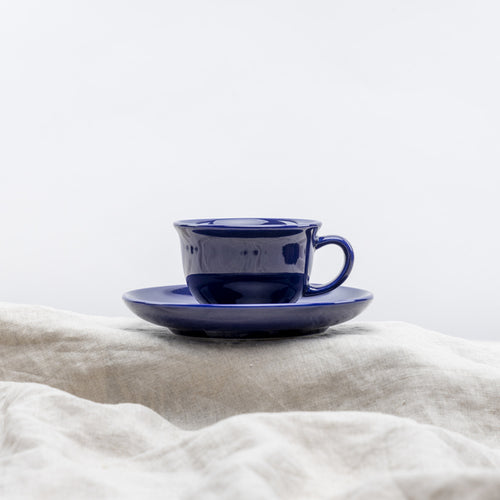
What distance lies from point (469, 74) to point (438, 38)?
10 cm

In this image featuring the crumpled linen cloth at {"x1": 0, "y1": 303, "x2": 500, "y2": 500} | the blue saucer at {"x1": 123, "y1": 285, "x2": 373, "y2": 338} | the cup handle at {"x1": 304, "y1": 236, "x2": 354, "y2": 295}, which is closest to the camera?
the crumpled linen cloth at {"x1": 0, "y1": 303, "x2": 500, "y2": 500}

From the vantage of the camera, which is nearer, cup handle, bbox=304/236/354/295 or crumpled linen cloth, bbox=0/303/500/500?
crumpled linen cloth, bbox=0/303/500/500

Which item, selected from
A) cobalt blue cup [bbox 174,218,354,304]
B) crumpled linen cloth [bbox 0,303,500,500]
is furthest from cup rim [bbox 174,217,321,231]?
crumpled linen cloth [bbox 0,303,500,500]

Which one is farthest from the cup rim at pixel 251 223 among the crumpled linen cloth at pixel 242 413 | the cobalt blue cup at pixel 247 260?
the crumpled linen cloth at pixel 242 413

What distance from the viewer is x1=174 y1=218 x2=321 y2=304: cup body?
80cm

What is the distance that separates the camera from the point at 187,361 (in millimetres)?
775

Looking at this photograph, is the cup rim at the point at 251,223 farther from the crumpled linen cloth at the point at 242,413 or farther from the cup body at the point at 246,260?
the crumpled linen cloth at the point at 242,413

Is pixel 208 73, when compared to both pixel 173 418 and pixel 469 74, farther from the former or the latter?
pixel 173 418

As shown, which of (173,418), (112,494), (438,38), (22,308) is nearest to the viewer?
(112,494)

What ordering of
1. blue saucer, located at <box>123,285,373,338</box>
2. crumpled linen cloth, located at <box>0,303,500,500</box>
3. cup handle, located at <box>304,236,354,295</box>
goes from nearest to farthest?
crumpled linen cloth, located at <box>0,303,500,500</box>, blue saucer, located at <box>123,285,373,338</box>, cup handle, located at <box>304,236,354,295</box>

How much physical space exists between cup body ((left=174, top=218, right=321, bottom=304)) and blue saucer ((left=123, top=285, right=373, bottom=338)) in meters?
0.05

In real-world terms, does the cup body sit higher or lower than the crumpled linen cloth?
higher

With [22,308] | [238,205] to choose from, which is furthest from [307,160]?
[22,308]

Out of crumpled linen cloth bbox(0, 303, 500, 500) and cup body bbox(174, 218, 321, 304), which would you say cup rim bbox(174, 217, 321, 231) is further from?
crumpled linen cloth bbox(0, 303, 500, 500)
